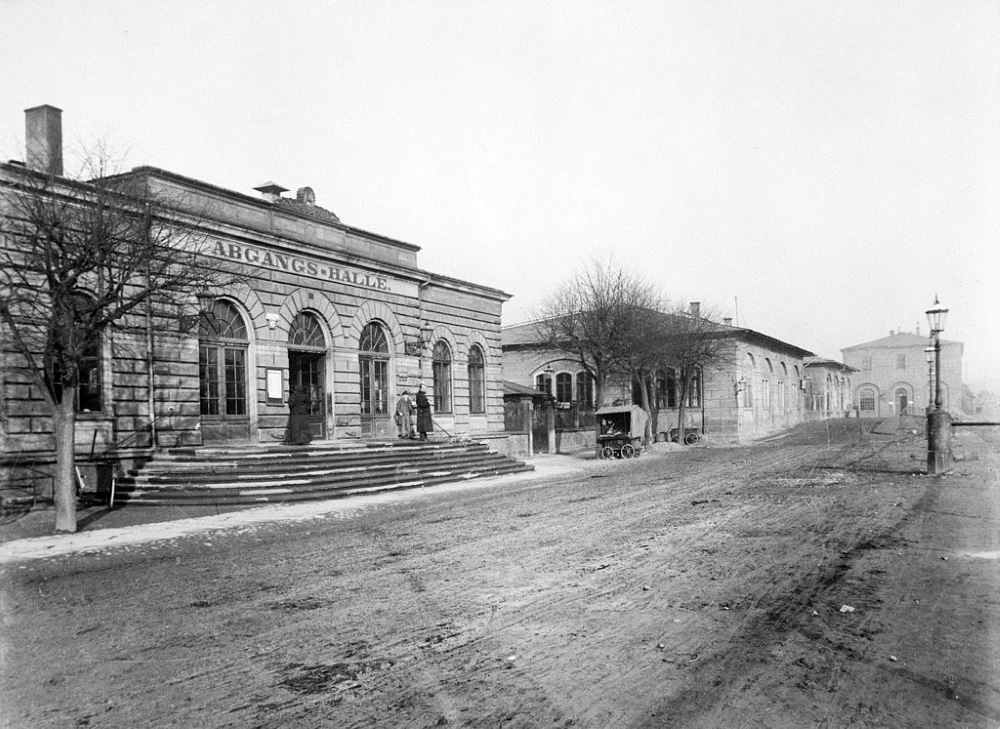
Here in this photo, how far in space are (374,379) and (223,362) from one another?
19.3 ft

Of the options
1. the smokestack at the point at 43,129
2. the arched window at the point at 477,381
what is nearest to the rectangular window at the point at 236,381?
the smokestack at the point at 43,129

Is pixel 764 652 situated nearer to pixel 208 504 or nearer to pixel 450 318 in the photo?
pixel 208 504

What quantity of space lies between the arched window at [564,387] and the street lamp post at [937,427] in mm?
28706

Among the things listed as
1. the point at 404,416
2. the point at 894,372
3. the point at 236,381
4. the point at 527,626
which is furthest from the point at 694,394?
the point at 894,372

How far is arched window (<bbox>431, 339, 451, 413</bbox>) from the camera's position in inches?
1060

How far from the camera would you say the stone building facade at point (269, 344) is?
15703 millimetres

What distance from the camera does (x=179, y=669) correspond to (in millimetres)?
5141

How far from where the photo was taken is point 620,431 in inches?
1112

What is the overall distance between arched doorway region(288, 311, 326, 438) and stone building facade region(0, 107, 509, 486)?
0.04 m

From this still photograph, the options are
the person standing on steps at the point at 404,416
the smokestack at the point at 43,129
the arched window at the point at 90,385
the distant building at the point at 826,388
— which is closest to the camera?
the arched window at the point at 90,385

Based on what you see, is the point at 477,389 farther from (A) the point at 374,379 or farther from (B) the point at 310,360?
(B) the point at 310,360

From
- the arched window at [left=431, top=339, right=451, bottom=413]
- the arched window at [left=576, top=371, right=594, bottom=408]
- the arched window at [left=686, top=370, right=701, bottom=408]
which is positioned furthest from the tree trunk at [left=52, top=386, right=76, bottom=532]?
the arched window at [left=686, top=370, right=701, bottom=408]

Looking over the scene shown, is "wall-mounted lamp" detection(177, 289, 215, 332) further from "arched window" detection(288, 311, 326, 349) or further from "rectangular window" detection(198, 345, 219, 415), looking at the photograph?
"arched window" detection(288, 311, 326, 349)

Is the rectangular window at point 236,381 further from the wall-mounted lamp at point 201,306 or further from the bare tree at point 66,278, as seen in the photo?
the bare tree at point 66,278
